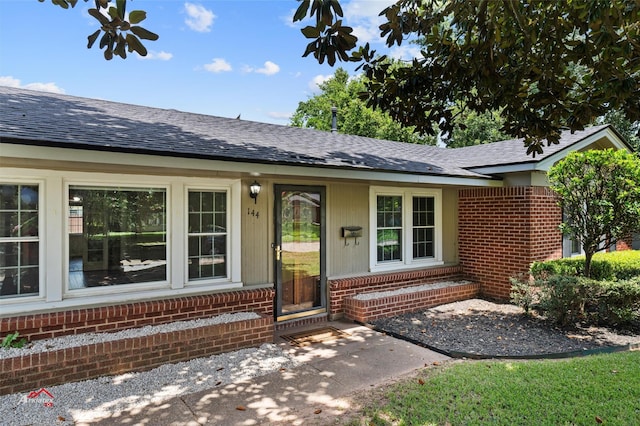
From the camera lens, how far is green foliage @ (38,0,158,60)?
3.21m

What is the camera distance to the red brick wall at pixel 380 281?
7.26 meters

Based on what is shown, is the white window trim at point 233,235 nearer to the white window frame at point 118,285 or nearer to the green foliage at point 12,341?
the white window frame at point 118,285

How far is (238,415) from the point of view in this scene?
3742mm

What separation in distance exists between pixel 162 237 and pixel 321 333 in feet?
9.69

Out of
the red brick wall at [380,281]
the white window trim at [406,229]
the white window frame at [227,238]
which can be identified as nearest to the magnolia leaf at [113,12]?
the white window frame at [227,238]

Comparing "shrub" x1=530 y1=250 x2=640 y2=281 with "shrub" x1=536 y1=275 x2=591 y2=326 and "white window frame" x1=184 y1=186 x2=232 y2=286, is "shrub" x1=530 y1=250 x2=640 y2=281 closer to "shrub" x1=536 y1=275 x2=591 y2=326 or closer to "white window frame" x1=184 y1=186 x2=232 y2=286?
"shrub" x1=536 y1=275 x2=591 y2=326

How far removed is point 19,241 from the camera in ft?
15.9

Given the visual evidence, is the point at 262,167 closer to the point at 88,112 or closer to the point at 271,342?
the point at 271,342

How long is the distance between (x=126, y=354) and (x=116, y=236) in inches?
69.9

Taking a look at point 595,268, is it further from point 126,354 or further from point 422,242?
point 126,354

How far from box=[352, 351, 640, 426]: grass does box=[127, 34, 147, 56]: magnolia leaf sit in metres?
3.95

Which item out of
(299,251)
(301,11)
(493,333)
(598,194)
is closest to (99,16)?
(301,11)

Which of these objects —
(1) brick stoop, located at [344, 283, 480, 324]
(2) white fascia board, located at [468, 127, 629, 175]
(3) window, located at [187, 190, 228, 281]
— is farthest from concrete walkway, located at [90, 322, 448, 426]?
(2) white fascia board, located at [468, 127, 629, 175]

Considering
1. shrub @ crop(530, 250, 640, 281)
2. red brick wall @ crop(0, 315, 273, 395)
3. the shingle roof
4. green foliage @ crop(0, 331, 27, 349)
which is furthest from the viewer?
shrub @ crop(530, 250, 640, 281)
